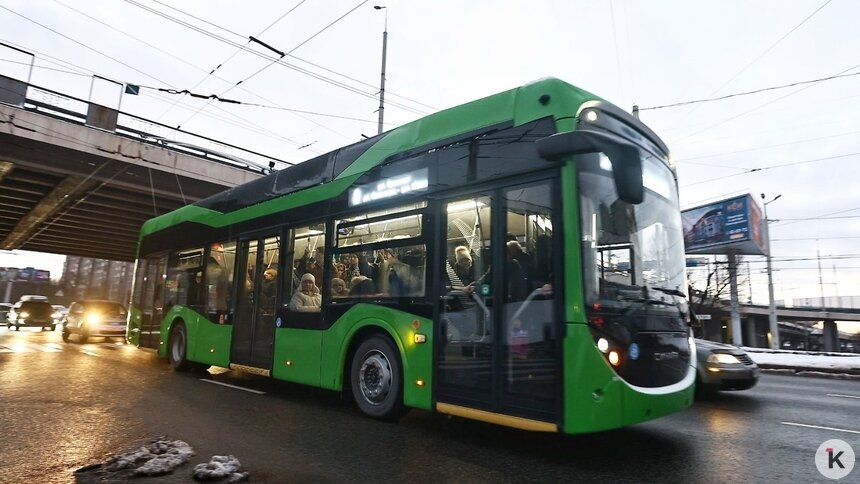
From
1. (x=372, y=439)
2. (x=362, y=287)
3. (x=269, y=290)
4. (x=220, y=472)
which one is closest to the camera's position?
(x=220, y=472)

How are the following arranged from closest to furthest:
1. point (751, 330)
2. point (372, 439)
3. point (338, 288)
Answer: point (372, 439) → point (338, 288) → point (751, 330)

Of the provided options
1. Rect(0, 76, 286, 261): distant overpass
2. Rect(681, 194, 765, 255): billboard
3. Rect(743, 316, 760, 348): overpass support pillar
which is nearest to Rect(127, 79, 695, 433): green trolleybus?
Rect(0, 76, 286, 261): distant overpass

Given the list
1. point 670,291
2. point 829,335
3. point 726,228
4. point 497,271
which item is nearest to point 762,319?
point 829,335

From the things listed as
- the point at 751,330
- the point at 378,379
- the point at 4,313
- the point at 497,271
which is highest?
the point at 497,271

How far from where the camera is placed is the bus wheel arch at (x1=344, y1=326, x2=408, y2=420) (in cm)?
580

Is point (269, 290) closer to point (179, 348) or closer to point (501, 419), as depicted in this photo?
point (179, 348)

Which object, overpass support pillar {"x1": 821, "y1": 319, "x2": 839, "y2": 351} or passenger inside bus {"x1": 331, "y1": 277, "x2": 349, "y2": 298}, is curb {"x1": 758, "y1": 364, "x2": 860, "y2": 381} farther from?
overpass support pillar {"x1": 821, "y1": 319, "x2": 839, "y2": 351}

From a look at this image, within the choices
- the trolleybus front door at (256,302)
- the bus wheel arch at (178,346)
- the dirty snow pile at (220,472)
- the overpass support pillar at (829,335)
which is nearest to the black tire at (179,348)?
the bus wheel arch at (178,346)

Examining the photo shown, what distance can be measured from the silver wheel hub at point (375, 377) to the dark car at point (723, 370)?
512 cm

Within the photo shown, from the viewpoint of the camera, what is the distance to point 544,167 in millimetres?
4719

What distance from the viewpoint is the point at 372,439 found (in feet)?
16.9

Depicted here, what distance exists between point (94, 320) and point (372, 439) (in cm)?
1901

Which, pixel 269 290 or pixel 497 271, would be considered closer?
pixel 497 271

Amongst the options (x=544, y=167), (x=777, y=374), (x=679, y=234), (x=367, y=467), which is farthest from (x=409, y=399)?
(x=777, y=374)
